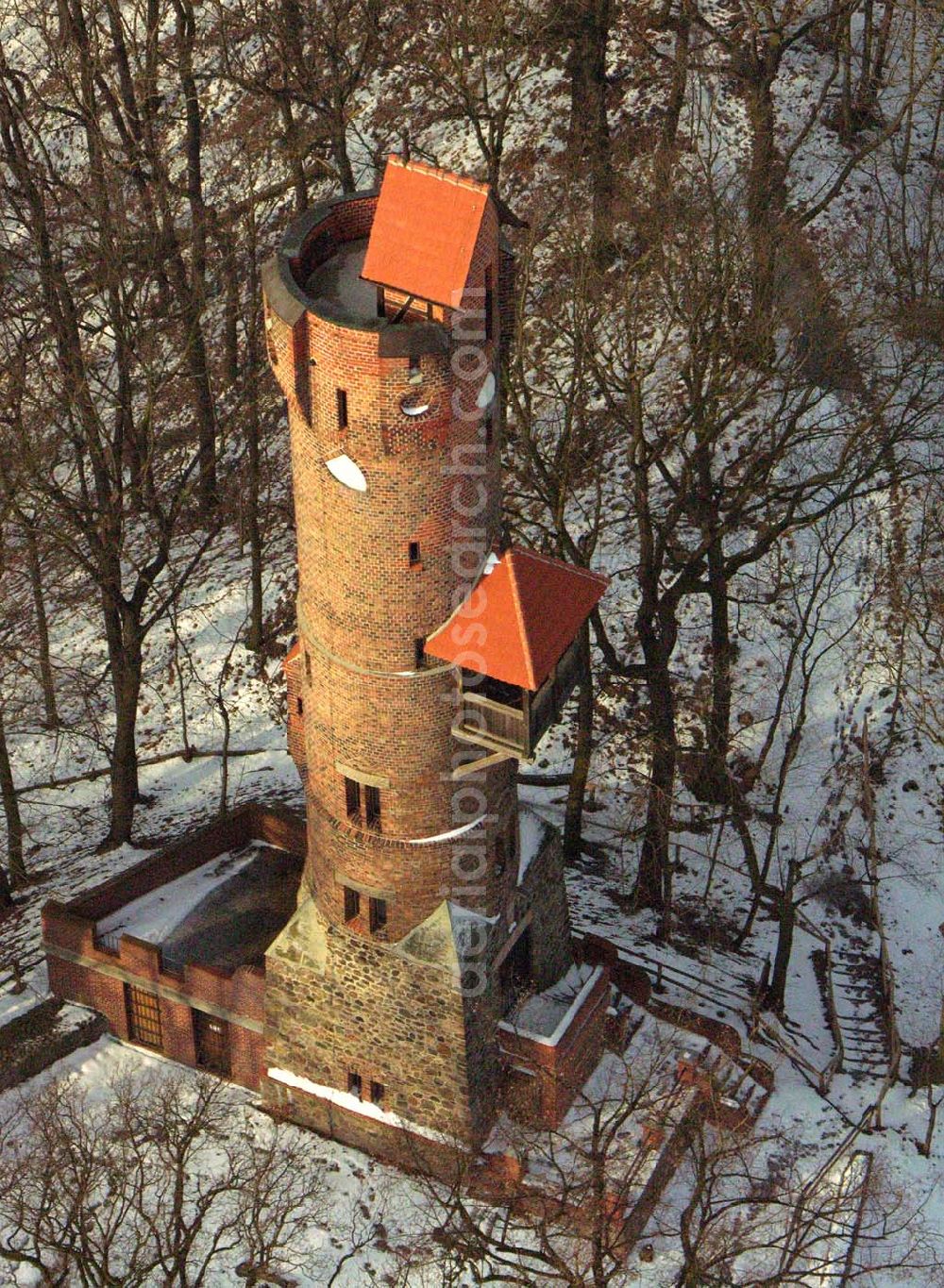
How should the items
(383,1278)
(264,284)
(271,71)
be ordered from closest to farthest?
(264,284) < (383,1278) < (271,71)

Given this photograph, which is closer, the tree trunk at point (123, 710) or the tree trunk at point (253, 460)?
the tree trunk at point (123, 710)

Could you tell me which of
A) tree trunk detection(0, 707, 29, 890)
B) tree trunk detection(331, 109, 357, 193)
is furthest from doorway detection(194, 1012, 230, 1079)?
tree trunk detection(331, 109, 357, 193)

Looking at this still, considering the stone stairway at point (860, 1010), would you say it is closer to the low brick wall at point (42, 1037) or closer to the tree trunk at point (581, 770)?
the tree trunk at point (581, 770)

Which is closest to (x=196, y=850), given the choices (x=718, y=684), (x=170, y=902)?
(x=170, y=902)

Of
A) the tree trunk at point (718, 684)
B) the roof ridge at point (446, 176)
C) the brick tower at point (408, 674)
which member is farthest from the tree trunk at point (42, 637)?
the roof ridge at point (446, 176)

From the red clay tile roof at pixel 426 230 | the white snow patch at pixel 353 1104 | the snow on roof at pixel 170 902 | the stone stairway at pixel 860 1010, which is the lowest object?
the stone stairway at pixel 860 1010

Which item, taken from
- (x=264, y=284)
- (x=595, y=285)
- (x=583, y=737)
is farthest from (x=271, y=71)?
Result: (x=264, y=284)

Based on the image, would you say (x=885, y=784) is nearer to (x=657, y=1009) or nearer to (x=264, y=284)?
(x=657, y=1009)
